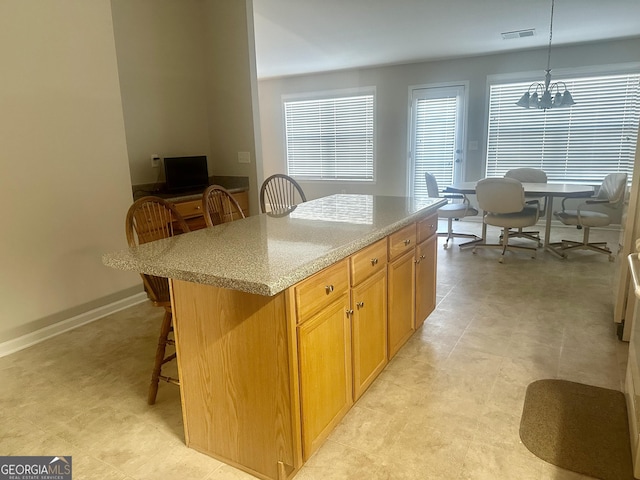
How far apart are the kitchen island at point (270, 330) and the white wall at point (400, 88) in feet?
17.4

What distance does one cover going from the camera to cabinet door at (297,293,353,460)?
1.56m

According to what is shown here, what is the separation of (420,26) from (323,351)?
4.37 m

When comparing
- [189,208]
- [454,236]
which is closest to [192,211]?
[189,208]

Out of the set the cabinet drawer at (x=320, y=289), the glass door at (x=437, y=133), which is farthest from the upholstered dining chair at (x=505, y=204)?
the cabinet drawer at (x=320, y=289)

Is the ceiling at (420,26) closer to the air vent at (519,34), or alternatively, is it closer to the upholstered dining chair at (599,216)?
the air vent at (519,34)

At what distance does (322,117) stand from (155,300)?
6.63 m

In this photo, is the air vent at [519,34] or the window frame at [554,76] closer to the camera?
the air vent at [519,34]

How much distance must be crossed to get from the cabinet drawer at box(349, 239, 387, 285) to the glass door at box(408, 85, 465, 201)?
526 centimetres

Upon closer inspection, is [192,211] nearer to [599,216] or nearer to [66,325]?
[66,325]

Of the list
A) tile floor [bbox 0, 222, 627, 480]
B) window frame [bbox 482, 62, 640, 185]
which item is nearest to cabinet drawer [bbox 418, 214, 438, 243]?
tile floor [bbox 0, 222, 627, 480]

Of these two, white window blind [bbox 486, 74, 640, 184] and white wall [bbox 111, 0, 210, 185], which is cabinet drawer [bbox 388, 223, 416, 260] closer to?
white wall [bbox 111, 0, 210, 185]

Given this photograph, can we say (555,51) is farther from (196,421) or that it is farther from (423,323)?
(196,421)

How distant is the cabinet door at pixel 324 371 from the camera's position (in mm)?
1560

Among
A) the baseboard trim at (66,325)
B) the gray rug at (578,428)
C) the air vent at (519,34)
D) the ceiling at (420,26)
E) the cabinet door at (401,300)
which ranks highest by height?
the ceiling at (420,26)
